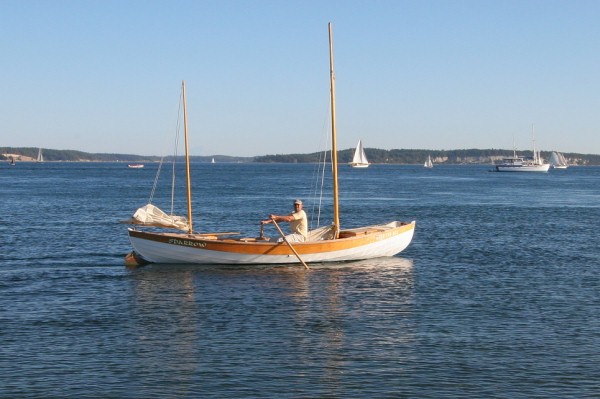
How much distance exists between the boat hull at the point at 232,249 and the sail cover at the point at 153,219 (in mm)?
2219

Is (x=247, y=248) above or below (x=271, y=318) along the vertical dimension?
above

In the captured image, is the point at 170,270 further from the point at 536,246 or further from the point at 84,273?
the point at 536,246

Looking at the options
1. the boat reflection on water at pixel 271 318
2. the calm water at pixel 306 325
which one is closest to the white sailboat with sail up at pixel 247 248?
the boat reflection on water at pixel 271 318

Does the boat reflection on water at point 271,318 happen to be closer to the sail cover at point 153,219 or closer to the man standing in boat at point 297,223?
the man standing in boat at point 297,223

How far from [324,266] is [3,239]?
22.2 meters

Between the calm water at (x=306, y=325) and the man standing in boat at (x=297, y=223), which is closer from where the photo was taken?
the calm water at (x=306, y=325)

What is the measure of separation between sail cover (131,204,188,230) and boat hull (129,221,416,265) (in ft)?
7.28

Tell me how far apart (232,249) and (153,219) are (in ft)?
17.6

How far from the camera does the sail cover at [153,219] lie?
1665 inches

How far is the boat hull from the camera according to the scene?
39428 millimetres

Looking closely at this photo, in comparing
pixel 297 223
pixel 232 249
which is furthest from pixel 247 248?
pixel 297 223

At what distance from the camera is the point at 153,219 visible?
4269cm

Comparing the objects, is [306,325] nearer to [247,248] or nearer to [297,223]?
[247,248]

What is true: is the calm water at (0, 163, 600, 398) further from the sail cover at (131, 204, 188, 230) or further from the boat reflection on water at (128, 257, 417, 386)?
the sail cover at (131, 204, 188, 230)
